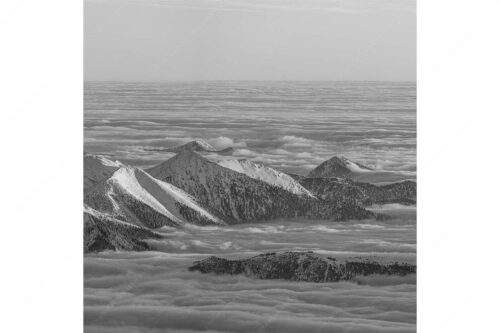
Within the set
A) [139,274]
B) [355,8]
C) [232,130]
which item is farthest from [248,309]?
[355,8]

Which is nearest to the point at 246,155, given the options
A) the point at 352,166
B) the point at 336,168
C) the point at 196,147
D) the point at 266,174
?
the point at 266,174

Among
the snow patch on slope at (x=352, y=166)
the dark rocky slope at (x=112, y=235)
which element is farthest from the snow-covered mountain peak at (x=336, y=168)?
the dark rocky slope at (x=112, y=235)

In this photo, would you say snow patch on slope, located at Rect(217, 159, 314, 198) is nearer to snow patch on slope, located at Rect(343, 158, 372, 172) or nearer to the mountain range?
the mountain range

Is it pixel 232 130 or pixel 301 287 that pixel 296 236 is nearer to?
pixel 301 287

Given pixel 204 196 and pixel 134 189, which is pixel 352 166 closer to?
pixel 204 196

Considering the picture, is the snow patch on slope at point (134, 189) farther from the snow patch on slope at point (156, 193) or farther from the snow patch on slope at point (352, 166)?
the snow patch on slope at point (352, 166)
